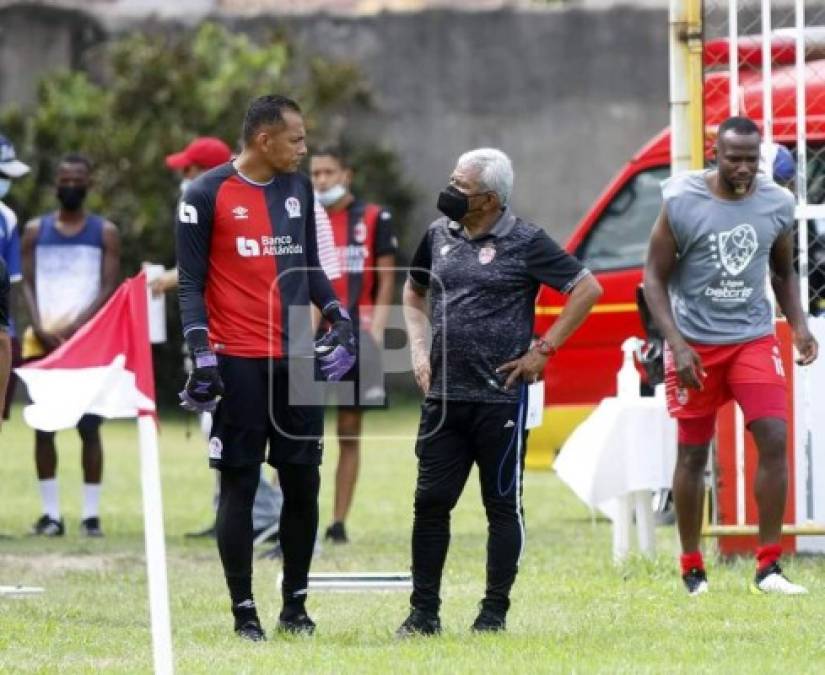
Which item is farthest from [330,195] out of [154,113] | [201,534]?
[154,113]

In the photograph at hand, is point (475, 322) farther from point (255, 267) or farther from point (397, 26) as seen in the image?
point (397, 26)

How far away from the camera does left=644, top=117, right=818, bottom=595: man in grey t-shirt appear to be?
9.59m

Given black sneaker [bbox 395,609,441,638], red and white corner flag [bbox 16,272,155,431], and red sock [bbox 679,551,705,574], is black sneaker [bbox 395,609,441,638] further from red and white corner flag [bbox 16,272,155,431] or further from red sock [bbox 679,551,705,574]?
red and white corner flag [bbox 16,272,155,431]

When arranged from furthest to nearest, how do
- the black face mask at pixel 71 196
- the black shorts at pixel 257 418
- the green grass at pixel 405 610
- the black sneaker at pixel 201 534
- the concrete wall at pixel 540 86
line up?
the concrete wall at pixel 540 86, the black face mask at pixel 71 196, the black sneaker at pixel 201 534, the black shorts at pixel 257 418, the green grass at pixel 405 610

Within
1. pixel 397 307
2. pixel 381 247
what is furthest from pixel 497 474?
pixel 397 307

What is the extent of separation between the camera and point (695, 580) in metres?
9.77

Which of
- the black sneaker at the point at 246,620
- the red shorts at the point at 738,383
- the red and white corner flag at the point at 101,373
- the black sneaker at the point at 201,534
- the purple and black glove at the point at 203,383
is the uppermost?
the red and white corner flag at the point at 101,373

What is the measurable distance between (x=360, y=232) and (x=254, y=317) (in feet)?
15.7

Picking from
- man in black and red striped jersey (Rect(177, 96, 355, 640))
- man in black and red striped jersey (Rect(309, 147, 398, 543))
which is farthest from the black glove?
man in black and red striped jersey (Rect(309, 147, 398, 543))

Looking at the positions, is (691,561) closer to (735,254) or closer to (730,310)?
(730,310)

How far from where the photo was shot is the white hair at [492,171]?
27.8ft

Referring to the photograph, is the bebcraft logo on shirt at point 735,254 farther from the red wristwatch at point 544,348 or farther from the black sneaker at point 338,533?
the black sneaker at point 338,533

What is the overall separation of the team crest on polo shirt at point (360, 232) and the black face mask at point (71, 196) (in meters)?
1.91

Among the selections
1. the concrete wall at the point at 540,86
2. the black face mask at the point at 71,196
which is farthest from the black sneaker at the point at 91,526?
the concrete wall at the point at 540,86
